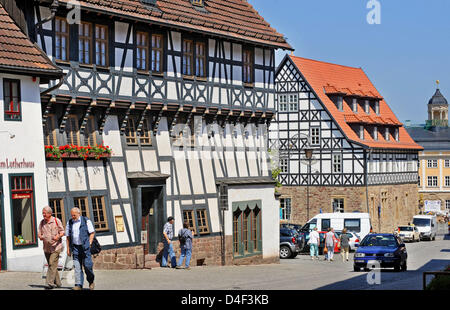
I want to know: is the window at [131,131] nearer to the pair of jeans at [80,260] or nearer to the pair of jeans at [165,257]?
the pair of jeans at [165,257]

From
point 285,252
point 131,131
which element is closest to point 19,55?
point 131,131

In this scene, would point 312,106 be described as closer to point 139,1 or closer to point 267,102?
point 267,102

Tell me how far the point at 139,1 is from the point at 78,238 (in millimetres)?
14317

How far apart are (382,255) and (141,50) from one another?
11.0 m

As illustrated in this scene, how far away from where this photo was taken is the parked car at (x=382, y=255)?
31.5 m

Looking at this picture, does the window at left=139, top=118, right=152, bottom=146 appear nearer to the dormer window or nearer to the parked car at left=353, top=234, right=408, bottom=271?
the parked car at left=353, top=234, right=408, bottom=271

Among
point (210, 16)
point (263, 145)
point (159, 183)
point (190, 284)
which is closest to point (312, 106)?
point (263, 145)

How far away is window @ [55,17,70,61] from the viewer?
2712 cm

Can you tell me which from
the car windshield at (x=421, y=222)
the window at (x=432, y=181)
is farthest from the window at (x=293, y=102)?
the window at (x=432, y=181)

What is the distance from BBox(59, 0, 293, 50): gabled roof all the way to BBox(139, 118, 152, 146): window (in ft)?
11.6

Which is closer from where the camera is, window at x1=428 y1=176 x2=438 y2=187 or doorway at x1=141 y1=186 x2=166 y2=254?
doorway at x1=141 y1=186 x2=166 y2=254

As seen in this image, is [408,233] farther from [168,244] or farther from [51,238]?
[51,238]

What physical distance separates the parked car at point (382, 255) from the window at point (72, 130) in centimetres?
1076

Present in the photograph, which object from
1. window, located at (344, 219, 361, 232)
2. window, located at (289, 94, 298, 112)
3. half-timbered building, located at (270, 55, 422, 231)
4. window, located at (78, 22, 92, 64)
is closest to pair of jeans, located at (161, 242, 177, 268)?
window, located at (78, 22, 92, 64)
